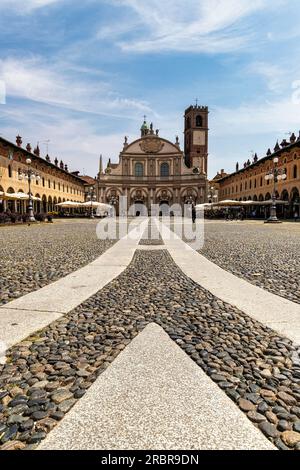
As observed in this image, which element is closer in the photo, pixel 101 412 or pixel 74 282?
pixel 101 412

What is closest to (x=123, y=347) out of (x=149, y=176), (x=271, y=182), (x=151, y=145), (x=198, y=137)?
(x=271, y=182)

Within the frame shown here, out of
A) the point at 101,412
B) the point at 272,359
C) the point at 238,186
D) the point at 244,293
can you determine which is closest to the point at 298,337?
the point at 272,359

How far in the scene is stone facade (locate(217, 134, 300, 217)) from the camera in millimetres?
35688

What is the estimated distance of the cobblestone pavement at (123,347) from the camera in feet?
5.71

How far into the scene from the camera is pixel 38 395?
1.96m

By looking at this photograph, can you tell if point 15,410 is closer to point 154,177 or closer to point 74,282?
point 74,282

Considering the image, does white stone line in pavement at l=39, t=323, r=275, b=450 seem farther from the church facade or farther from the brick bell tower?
the brick bell tower

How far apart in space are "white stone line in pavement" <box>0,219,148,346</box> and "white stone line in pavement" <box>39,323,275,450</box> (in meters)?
1.19

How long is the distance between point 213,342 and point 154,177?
2693 inches

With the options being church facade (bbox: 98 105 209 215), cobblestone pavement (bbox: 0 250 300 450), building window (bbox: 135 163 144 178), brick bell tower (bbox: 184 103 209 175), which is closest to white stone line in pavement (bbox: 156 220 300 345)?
cobblestone pavement (bbox: 0 250 300 450)

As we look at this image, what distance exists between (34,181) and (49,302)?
134ft

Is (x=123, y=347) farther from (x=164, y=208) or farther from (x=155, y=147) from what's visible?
(x=155, y=147)
